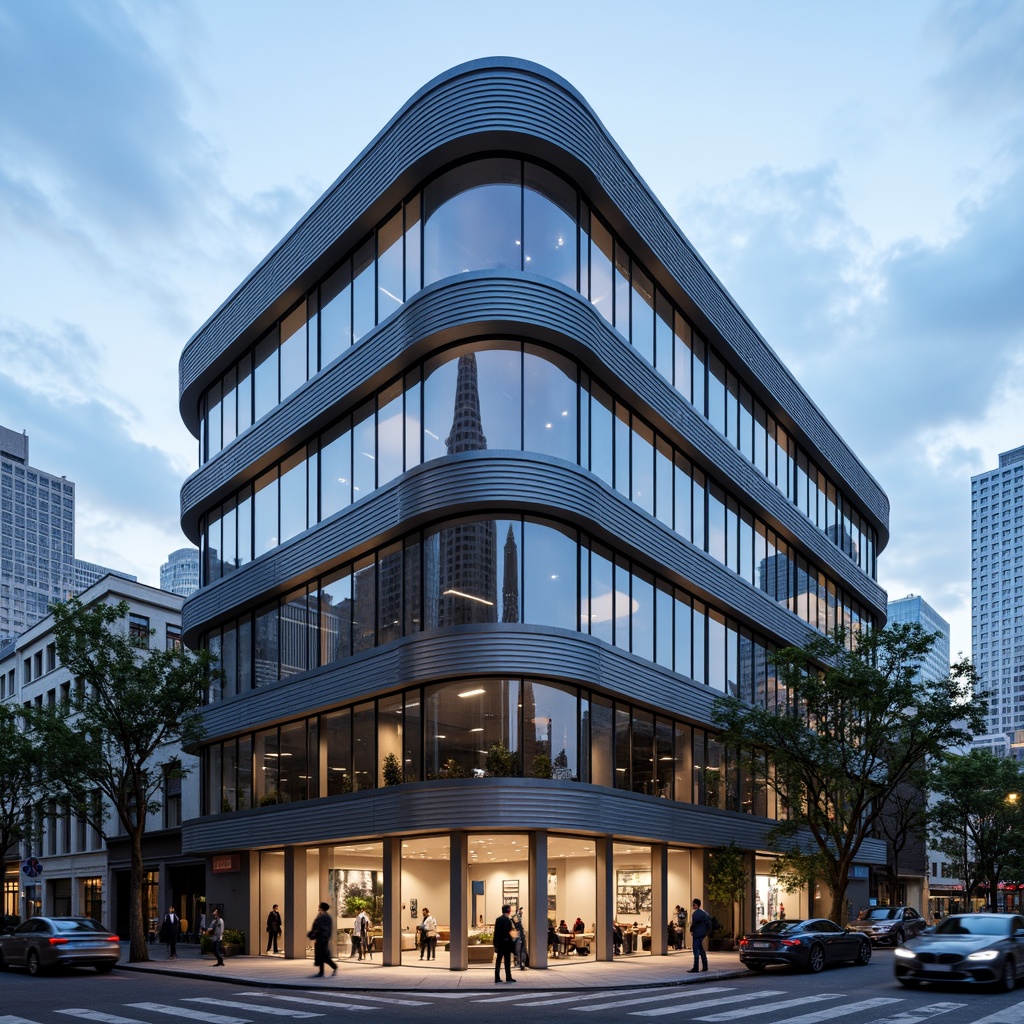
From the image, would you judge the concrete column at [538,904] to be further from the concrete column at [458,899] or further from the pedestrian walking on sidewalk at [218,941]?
the pedestrian walking on sidewalk at [218,941]

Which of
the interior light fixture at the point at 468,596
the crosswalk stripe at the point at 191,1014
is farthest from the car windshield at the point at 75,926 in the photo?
the interior light fixture at the point at 468,596

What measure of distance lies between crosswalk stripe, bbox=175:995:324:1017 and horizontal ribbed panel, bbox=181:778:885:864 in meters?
7.89

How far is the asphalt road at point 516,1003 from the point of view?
19.4m

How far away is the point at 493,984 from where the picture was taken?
26.3 m

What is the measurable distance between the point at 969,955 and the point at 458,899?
1280 centimetres

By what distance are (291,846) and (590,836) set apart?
35.3 ft

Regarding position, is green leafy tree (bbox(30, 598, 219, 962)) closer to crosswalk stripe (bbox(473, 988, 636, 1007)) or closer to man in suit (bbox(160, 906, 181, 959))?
man in suit (bbox(160, 906, 181, 959))

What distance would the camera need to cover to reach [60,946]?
98.6 ft

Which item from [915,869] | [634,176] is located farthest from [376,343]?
[915,869]

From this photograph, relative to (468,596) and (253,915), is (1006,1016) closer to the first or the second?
(468,596)

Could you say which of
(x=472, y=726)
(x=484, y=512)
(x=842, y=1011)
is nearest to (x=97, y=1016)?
(x=472, y=726)

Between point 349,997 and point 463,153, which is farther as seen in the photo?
point 463,153

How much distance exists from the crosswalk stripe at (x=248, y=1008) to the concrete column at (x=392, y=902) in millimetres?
8068

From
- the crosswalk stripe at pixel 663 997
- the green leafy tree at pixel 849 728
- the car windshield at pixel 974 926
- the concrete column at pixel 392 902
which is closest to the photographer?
the crosswalk stripe at pixel 663 997
